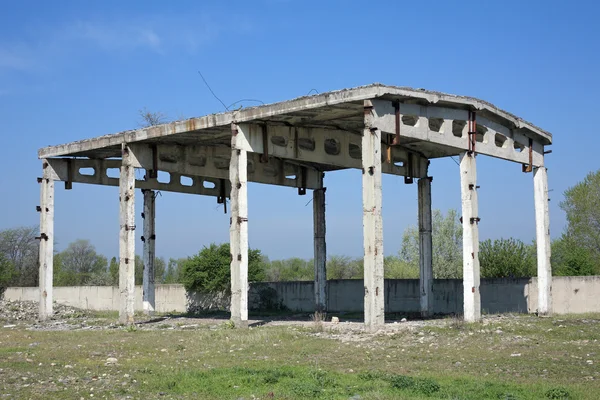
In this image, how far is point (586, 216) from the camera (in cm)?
5012

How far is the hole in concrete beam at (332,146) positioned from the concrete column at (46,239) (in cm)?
1159

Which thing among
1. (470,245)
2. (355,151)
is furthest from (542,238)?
(355,151)

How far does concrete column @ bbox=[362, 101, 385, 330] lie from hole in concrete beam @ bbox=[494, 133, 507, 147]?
714 centimetres

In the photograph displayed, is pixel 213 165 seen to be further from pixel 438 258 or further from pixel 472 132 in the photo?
pixel 438 258

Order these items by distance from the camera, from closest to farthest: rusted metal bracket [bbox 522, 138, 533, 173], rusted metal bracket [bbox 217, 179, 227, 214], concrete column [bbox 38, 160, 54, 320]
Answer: rusted metal bracket [bbox 522, 138, 533, 173], concrete column [bbox 38, 160, 54, 320], rusted metal bracket [bbox 217, 179, 227, 214]

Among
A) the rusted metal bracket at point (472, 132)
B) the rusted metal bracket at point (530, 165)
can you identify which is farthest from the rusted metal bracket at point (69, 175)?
the rusted metal bracket at point (530, 165)

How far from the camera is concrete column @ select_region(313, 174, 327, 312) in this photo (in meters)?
32.7

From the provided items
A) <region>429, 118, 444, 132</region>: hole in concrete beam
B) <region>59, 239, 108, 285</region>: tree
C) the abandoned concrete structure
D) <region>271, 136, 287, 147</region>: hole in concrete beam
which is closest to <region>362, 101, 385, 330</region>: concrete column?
the abandoned concrete structure

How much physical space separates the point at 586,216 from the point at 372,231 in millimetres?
33908

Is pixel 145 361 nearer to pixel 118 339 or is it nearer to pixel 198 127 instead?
pixel 118 339

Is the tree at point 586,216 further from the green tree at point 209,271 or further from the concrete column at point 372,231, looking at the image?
the concrete column at point 372,231

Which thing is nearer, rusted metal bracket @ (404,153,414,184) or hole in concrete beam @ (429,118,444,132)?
hole in concrete beam @ (429,118,444,132)

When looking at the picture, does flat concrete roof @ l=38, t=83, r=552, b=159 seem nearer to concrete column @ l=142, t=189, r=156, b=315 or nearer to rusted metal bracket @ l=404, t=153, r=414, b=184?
rusted metal bracket @ l=404, t=153, r=414, b=184

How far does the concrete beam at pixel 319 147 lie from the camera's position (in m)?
25.6
